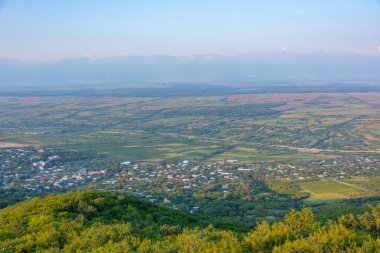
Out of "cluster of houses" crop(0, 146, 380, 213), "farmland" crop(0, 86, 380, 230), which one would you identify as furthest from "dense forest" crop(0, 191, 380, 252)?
"cluster of houses" crop(0, 146, 380, 213)

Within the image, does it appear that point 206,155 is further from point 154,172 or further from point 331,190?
point 331,190

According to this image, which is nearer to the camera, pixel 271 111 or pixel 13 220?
pixel 13 220

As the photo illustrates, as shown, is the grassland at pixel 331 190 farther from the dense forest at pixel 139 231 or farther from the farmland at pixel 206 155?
the dense forest at pixel 139 231

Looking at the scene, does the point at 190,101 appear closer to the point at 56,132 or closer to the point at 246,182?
the point at 56,132

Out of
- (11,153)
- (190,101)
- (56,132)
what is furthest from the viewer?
(190,101)

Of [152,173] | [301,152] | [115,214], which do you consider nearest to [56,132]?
[152,173]

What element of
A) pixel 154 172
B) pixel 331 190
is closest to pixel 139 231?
pixel 331 190

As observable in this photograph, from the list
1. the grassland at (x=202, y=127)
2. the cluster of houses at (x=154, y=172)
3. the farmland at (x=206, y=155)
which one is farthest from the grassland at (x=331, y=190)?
the grassland at (x=202, y=127)

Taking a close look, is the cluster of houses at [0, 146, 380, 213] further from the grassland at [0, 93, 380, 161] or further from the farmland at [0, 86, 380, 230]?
the grassland at [0, 93, 380, 161]
